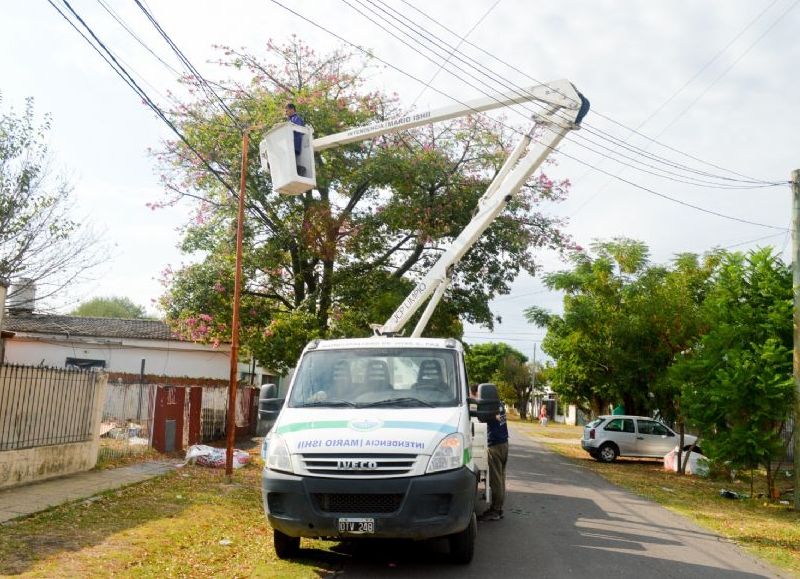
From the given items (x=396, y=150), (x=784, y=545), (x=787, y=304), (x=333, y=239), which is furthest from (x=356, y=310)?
(x=784, y=545)

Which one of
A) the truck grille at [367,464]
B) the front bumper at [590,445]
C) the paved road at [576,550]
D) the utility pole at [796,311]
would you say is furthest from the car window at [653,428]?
the truck grille at [367,464]

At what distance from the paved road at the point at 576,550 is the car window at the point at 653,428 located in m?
11.3

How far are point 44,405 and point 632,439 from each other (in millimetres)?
17831

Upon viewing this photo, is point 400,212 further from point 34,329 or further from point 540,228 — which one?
point 34,329

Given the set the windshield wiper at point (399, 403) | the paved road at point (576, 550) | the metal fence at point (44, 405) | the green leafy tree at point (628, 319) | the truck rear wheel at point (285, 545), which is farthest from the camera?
the green leafy tree at point (628, 319)

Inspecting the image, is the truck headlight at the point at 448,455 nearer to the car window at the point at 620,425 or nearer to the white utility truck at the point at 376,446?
the white utility truck at the point at 376,446

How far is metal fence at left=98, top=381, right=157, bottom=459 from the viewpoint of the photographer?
1723 centimetres

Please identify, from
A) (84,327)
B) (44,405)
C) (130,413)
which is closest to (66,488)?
(44,405)

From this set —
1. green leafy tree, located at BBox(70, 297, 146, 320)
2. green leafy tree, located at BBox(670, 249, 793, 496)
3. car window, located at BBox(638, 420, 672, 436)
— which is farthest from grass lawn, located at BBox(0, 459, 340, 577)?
green leafy tree, located at BBox(70, 297, 146, 320)

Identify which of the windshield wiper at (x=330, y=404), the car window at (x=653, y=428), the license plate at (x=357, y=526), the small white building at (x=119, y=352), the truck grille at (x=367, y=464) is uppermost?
the small white building at (x=119, y=352)

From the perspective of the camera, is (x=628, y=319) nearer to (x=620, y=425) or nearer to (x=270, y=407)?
(x=620, y=425)

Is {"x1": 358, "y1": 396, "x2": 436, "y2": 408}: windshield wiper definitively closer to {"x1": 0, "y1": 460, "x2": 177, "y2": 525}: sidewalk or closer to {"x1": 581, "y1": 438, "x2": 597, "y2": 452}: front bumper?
{"x1": 0, "y1": 460, "x2": 177, "y2": 525}: sidewalk

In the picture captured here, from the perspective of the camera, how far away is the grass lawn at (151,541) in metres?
7.16

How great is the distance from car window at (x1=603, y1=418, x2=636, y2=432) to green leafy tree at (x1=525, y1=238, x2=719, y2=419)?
3.97 feet
